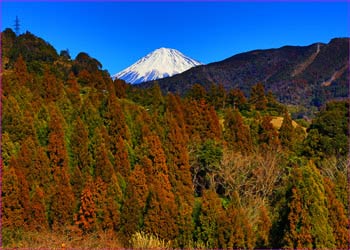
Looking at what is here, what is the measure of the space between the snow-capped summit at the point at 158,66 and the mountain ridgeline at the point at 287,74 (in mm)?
12642

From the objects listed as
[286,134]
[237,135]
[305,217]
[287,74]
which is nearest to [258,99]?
[286,134]

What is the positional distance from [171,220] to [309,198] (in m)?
5.34

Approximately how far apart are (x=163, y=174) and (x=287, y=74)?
56332mm

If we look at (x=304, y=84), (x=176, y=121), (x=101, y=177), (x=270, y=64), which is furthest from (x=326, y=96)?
(x=101, y=177)

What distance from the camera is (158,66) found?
93.1m

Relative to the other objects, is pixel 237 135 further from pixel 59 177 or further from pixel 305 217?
pixel 305 217

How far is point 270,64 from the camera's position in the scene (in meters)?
80.2

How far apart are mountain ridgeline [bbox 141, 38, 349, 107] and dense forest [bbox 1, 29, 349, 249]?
37.1 m

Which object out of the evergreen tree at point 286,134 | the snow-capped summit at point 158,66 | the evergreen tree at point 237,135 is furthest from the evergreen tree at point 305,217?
the snow-capped summit at point 158,66

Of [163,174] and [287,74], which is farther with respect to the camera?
[287,74]

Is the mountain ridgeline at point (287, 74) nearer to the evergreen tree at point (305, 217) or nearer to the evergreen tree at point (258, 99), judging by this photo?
the evergreen tree at point (258, 99)

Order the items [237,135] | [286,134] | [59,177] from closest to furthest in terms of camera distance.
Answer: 1. [59,177]
2. [237,135]
3. [286,134]

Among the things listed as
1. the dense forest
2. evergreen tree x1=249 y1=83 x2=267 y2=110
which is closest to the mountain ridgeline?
evergreen tree x1=249 y1=83 x2=267 y2=110

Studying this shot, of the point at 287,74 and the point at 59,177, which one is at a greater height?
the point at 287,74
